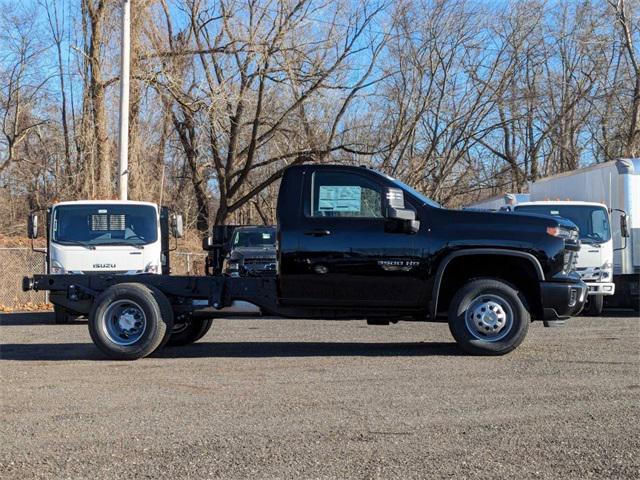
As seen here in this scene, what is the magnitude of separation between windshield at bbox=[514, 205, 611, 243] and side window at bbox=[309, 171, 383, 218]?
Answer: 6979mm

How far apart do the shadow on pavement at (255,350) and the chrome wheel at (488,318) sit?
1.75ft

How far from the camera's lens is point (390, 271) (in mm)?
9102

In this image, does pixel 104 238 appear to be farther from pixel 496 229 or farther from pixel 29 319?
pixel 496 229

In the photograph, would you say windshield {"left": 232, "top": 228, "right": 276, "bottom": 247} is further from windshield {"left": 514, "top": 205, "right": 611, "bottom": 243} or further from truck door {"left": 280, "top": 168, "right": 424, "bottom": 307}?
truck door {"left": 280, "top": 168, "right": 424, "bottom": 307}

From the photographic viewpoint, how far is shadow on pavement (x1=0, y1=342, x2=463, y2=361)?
977cm

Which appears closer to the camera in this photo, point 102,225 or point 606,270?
point 102,225

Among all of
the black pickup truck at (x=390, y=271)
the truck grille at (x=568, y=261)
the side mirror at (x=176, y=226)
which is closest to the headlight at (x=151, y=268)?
the side mirror at (x=176, y=226)

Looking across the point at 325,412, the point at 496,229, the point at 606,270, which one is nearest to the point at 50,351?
the point at 325,412

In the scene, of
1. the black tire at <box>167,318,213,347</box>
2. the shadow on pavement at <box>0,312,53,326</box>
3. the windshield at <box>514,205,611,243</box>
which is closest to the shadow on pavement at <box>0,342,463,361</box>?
the black tire at <box>167,318,213,347</box>

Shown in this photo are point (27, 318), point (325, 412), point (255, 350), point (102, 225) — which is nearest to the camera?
point (325, 412)

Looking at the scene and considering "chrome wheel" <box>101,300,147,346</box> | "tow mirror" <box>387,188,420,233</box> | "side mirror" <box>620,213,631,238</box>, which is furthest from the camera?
"side mirror" <box>620,213,631,238</box>

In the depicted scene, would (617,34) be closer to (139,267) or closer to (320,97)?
(320,97)

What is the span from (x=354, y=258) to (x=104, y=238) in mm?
6727

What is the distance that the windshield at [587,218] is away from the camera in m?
15.2
